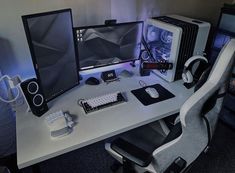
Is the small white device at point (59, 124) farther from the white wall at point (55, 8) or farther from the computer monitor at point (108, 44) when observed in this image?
the white wall at point (55, 8)

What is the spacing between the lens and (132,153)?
0.99m

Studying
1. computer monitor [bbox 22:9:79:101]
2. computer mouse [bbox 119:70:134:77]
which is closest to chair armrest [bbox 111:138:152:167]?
computer monitor [bbox 22:9:79:101]

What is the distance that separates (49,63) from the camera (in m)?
1.18

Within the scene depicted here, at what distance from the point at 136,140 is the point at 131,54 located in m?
0.70

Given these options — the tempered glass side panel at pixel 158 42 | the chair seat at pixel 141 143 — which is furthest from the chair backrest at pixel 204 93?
the tempered glass side panel at pixel 158 42

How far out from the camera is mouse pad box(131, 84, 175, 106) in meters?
1.31

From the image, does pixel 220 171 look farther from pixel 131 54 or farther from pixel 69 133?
pixel 69 133

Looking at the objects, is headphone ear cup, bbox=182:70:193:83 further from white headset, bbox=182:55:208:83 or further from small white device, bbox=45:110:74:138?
small white device, bbox=45:110:74:138

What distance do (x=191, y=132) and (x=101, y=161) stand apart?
1054 mm

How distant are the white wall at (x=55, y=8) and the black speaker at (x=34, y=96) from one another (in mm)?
450

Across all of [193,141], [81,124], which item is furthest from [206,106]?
[81,124]

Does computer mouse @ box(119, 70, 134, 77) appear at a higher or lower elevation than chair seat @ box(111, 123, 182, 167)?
higher

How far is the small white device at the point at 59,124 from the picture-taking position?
40.3 inches

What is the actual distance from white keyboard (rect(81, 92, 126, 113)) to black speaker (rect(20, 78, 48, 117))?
255 mm
